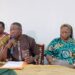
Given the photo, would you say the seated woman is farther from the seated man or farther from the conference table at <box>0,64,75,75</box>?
the conference table at <box>0,64,75,75</box>

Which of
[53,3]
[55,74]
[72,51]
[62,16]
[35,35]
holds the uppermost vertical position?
[53,3]

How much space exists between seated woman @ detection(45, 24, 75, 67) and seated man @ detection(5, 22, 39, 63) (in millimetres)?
242

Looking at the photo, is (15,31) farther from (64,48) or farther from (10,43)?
(64,48)

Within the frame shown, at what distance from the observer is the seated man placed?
2665 millimetres

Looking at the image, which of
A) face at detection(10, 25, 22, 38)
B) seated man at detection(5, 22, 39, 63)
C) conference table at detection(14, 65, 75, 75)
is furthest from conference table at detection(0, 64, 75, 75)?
face at detection(10, 25, 22, 38)

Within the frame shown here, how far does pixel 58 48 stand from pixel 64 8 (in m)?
0.66

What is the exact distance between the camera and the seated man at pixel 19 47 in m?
2.67

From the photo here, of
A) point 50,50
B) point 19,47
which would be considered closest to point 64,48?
point 50,50

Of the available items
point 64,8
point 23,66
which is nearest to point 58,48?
point 64,8

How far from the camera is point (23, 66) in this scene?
207cm

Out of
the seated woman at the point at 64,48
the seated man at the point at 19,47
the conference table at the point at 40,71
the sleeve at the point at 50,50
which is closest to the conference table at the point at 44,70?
the conference table at the point at 40,71

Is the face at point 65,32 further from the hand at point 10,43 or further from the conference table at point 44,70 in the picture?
the conference table at point 44,70

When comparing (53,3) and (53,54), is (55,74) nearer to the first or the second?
(53,54)

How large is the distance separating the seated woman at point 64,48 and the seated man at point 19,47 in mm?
242
